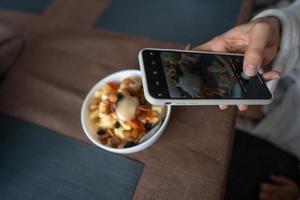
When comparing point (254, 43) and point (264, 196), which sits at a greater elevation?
point (254, 43)

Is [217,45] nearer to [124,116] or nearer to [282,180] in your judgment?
[124,116]

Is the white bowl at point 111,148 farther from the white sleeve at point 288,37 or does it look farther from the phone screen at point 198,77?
the white sleeve at point 288,37

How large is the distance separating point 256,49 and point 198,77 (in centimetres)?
11

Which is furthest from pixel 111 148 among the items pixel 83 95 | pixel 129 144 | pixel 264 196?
pixel 264 196

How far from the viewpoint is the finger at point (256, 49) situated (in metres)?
0.40

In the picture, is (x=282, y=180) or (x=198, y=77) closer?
(x=198, y=77)

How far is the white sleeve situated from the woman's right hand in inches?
0.4

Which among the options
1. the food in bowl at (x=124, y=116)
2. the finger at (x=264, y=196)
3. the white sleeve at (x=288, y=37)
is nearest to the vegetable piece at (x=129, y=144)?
the food in bowl at (x=124, y=116)

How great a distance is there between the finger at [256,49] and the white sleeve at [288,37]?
56 mm

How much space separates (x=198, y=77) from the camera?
15.6 inches

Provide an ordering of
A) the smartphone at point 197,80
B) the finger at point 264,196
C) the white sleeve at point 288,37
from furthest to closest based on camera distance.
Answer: the finger at point 264,196, the white sleeve at point 288,37, the smartphone at point 197,80

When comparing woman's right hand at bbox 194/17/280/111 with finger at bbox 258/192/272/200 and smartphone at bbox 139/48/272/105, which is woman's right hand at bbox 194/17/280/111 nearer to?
smartphone at bbox 139/48/272/105

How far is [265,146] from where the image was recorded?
27.2 inches

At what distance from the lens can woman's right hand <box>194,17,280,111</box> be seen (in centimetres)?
40
